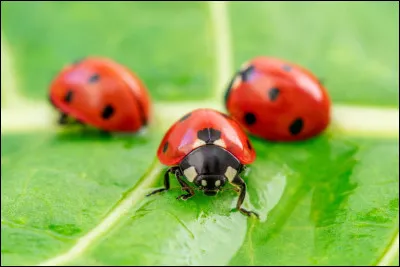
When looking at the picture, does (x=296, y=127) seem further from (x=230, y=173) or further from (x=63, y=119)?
(x=63, y=119)

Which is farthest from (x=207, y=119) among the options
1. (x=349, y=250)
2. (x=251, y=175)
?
(x=349, y=250)

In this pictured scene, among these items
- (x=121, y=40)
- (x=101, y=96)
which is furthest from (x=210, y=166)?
(x=121, y=40)

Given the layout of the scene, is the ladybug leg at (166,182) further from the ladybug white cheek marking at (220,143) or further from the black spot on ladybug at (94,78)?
the black spot on ladybug at (94,78)

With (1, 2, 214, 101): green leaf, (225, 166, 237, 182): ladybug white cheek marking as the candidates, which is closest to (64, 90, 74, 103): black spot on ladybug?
(1, 2, 214, 101): green leaf

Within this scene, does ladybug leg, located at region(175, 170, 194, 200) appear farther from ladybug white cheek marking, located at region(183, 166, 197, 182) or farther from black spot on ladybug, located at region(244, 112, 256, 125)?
black spot on ladybug, located at region(244, 112, 256, 125)

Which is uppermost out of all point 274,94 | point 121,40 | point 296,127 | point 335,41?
point 121,40

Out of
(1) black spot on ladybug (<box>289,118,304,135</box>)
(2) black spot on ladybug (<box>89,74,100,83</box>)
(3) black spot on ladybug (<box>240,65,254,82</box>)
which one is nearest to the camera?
(1) black spot on ladybug (<box>289,118,304,135</box>)

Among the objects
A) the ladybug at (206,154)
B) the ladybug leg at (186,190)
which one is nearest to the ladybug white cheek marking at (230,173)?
the ladybug at (206,154)
